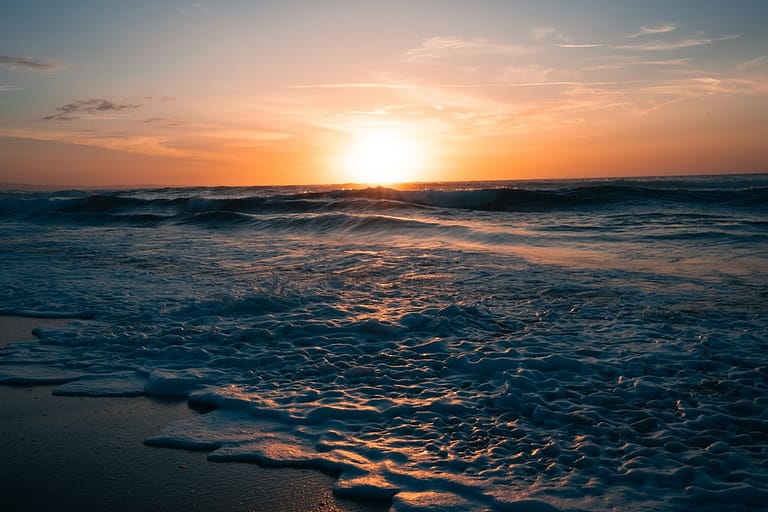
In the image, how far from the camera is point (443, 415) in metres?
4.41

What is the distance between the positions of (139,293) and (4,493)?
6.02 meters

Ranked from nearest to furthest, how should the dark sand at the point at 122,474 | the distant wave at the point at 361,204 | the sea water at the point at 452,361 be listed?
the dark sand at the point at 122,474
the sea water at the point at 452,361
the distant wave at the point at 361,204

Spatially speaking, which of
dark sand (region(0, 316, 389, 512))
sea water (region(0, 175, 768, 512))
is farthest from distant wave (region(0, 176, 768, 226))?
dark sand (region(0, 316, 389, 512))

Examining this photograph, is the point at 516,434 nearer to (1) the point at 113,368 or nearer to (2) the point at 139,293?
(1) the point at 113,368

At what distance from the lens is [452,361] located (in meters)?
5.55

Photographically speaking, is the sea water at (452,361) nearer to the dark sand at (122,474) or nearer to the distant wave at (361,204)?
the dark sand at (122,474)

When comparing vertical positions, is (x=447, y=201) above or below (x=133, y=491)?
above

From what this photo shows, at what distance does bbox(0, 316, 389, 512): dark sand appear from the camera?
10.8 ft

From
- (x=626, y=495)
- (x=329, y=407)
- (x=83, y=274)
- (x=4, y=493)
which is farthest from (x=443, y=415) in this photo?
(x=83, y=274)

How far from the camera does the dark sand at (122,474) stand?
3.30m

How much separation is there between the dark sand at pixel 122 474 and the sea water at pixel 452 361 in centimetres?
16

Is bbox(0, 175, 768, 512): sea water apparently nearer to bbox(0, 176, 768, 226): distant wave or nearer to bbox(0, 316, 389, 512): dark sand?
bbox(0, 316, 389, 512): dark sand

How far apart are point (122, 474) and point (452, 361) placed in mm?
3084

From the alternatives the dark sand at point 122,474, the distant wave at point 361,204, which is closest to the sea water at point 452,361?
the dark sand at point 122,474
